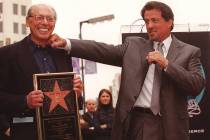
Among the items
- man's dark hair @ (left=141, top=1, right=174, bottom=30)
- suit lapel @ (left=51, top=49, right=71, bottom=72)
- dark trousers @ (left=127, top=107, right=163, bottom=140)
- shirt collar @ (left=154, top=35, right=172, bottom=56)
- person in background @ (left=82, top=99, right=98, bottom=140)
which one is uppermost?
man's dark hair @ (left=141, top=1, right=174, bottom=30)

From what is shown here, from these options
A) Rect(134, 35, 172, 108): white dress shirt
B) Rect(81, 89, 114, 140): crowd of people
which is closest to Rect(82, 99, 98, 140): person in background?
Rect(81, 89, 114, 140): crowd of people

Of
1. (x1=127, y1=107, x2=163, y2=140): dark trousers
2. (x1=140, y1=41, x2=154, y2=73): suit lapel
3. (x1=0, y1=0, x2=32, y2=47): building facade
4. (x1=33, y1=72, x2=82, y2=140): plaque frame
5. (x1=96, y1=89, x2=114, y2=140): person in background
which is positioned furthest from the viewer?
(x1=0, y1=0, x2=32, y2=47): building facade

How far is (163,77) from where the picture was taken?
3338 mm

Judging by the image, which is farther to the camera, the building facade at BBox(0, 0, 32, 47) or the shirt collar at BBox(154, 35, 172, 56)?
the building facade at BBox(0, 0, 32, 47)

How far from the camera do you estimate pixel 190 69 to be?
11.2 ft

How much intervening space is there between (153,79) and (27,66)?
36.1 inches

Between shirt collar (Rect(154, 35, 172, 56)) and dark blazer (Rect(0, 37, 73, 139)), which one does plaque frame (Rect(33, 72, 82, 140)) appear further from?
shirt collar (Rect(154, 35, 172, 56))

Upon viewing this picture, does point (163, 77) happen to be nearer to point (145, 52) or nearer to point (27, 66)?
point (145, 52)

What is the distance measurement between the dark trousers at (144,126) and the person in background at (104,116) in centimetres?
354

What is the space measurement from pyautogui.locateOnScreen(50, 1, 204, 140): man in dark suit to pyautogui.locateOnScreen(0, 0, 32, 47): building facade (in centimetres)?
678

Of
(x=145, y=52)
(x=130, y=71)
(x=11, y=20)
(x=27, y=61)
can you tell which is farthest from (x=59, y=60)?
(x=11, y=20)

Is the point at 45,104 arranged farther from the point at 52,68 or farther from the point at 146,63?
the point at 146,63

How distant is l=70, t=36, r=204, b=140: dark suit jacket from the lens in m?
3.28

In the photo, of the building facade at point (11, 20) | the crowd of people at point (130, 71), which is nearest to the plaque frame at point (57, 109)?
the crowd of people at point (130, 71)
